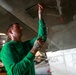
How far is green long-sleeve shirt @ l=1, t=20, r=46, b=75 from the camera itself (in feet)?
3.90

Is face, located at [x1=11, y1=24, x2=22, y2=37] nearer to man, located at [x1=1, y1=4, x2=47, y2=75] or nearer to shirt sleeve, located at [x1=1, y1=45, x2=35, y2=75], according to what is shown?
man, located at [x1=1, y1=4, x2=47, y2=75]

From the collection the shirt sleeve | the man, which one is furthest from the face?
the shirt sleeve

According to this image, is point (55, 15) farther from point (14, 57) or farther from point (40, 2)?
point (14, 57)

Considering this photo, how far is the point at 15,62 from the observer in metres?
1.24

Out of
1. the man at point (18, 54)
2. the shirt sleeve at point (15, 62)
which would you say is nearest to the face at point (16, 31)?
the man at point (18, 54)

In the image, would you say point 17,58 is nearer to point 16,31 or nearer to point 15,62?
point 15,62

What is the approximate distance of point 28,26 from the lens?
85.0 inches

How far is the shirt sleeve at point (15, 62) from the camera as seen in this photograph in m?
1.18

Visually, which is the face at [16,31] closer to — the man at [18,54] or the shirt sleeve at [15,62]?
the man at [18,54]

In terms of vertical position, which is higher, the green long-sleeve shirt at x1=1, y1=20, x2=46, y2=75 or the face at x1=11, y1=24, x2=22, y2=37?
the face at x1=11, y1=24, x2=22, y2=37

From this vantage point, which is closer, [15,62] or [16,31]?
[15,62]

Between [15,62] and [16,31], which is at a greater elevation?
[16,31]

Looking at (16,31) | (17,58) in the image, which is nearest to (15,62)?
(17,58)

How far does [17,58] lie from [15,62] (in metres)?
0.06
